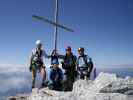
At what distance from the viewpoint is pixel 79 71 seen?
2456 cm

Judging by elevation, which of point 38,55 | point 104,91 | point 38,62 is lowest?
point 104,91

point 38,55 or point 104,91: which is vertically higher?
point 38,55

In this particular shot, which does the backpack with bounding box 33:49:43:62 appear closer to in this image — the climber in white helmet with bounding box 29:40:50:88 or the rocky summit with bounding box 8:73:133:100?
the climber in white helmet with bounding box 29:40:50:88

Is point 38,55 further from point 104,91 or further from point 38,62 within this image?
point 104,91

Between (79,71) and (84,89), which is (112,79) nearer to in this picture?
(84,89)

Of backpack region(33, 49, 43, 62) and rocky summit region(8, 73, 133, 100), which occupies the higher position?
backpack region(33, 49, 43, 62)

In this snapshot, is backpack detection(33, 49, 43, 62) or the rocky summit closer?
the rocky summit

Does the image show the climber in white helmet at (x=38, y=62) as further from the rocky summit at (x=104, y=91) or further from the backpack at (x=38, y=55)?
the rocky summit at (x=104, y=91)

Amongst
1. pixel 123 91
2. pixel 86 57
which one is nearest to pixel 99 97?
pixel 123 91

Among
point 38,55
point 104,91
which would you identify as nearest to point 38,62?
point 38,55

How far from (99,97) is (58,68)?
8.09 meters

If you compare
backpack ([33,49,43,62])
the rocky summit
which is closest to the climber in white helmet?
backpack ([33,49,43,62])

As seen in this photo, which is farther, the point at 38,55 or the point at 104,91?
the point at 38,55

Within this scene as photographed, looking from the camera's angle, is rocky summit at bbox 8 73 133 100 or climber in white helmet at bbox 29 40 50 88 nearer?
rocky summit at bbox 8 73 133 100
